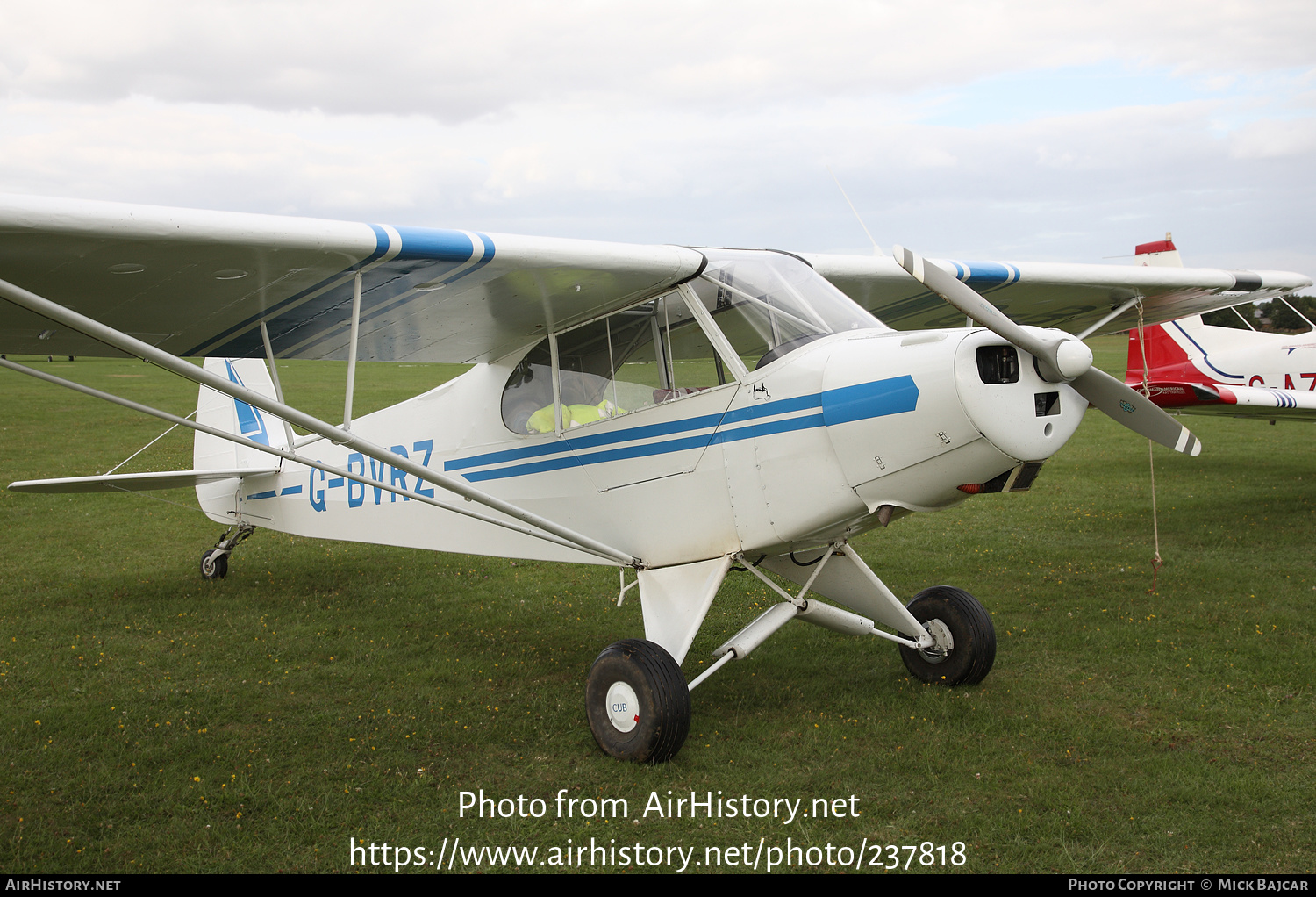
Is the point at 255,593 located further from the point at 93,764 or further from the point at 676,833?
the point at 676,833

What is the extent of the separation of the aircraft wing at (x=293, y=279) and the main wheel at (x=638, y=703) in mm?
1921

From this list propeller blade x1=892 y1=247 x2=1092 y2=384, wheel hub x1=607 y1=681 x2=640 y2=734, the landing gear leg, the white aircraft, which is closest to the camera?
propeller blade x1=892 y1=247 x2=1092 y2=384

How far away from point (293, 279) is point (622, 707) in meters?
2.60

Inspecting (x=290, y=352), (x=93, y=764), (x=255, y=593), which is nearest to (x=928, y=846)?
(x=93, y=764)

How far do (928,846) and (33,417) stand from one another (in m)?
23.9

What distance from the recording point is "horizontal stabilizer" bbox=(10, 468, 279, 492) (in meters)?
6.29

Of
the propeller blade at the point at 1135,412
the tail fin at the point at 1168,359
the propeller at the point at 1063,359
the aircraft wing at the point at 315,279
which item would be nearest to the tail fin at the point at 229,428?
the aircraft wing at the point at 315,279

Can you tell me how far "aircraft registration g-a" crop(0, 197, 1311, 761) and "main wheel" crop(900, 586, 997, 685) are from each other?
0.04 feet

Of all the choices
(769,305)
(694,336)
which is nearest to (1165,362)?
(769,305)

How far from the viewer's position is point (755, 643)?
4617 millimetres

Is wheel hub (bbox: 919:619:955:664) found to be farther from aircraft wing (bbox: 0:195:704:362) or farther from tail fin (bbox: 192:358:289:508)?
tail fin (bbox: 192:358:289:508)

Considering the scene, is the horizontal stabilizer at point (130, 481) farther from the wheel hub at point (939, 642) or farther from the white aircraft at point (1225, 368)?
the white aircraft at point (1225, 368)

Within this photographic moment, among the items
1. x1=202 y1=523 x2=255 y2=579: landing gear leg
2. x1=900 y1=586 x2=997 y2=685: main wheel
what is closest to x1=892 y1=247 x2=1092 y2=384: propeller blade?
x1=900 y1=586 x2=997 y2=685: main wheel

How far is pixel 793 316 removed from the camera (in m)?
4.45
